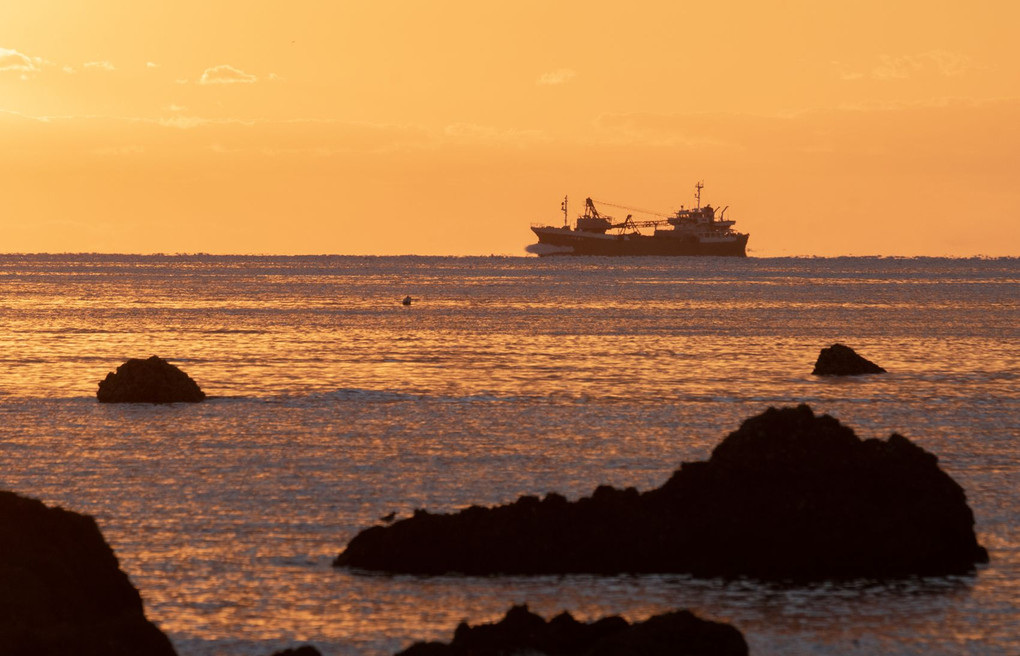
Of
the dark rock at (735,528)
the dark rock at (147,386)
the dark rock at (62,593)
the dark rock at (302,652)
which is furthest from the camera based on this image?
the dark rock at (147,386)

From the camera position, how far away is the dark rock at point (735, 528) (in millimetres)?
17266

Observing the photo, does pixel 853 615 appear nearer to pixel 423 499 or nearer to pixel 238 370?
pixel 423 499

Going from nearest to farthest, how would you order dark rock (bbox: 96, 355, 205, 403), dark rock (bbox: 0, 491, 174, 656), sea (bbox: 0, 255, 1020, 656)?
dark rock (bbox: 0, 491, 174, 656) < sea (bbox: 0, 255, 1020, 656) < dark rock (bbox: 96, 355, 205, 403)

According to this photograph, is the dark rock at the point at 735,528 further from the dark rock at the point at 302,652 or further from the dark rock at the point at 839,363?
the dark rock at the point at 839,363

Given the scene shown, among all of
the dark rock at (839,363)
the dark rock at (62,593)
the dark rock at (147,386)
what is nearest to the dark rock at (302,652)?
the dark rock at (62,593)

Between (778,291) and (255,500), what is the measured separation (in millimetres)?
126639

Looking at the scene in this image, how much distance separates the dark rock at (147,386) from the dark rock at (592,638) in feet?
78.7

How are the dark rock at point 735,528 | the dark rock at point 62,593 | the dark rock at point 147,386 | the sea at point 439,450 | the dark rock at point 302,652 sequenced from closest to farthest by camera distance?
the dark rock at point 62,593
the dark rock at point 302,652
the sea at point 439,450
the dark rock at point 735,528
the dark rock at point 147,386

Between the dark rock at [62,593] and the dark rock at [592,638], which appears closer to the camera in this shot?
the dark rock at [62,593]

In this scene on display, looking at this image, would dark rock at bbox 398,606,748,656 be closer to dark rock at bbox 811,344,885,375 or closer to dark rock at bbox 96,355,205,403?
dark rock at bbox 96,355,205,403

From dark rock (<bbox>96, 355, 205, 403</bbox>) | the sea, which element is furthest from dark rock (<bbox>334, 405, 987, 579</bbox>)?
dark rock (<bbox>96, 355, 205, 403</bbox>)

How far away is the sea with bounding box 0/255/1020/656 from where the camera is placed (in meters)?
15.5

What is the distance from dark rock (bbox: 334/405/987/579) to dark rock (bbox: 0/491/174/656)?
4055 millimetres

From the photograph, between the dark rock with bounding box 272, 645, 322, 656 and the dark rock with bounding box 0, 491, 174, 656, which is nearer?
the dark rock with bounding box 0, 491, 174, 656
